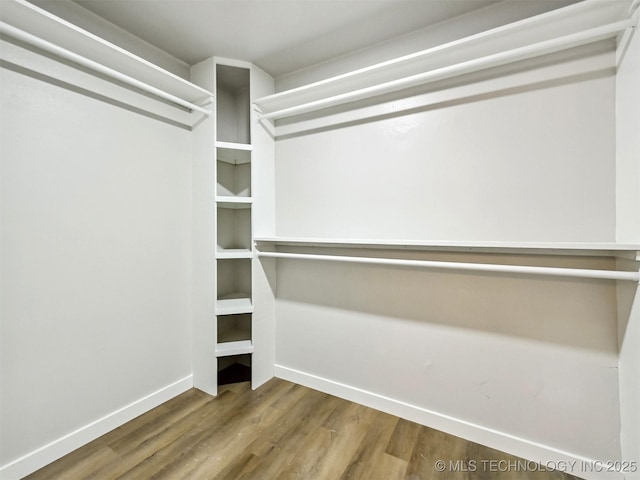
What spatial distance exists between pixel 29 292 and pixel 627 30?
9.65 ft

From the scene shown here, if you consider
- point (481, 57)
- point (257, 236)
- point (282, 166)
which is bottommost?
point (257, 236)

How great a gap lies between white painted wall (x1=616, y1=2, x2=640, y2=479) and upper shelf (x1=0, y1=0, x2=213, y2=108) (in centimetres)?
224

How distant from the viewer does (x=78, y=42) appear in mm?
1379

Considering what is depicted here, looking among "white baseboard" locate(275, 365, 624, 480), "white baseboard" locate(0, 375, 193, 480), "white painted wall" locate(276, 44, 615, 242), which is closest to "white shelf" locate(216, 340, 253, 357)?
"white baseboard" locate(0, 375, 193, 480)

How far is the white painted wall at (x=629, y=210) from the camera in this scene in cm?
110

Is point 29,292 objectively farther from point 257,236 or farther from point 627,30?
point 627,30

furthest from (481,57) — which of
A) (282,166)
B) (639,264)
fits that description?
(282,166)

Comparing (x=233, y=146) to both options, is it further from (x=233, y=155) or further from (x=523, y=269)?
(x=523, y=269)

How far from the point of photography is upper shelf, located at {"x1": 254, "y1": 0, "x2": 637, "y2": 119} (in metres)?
1.15

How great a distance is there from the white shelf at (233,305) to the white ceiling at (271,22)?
1.81 meters

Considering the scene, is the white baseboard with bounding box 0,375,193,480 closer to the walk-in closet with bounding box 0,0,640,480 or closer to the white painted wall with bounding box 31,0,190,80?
the walk-in closet with bounding box 0,0,640,480

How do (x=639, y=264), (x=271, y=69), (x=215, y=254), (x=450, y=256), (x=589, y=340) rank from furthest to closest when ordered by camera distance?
(x=271, y=69), (x=215, y=254), (x=450, y=256), (x=589, y=340), (x=639, y=264)

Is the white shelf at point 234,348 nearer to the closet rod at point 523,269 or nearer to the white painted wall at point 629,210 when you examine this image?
the closet rod at point 523,269

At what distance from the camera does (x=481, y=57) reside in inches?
58.2
